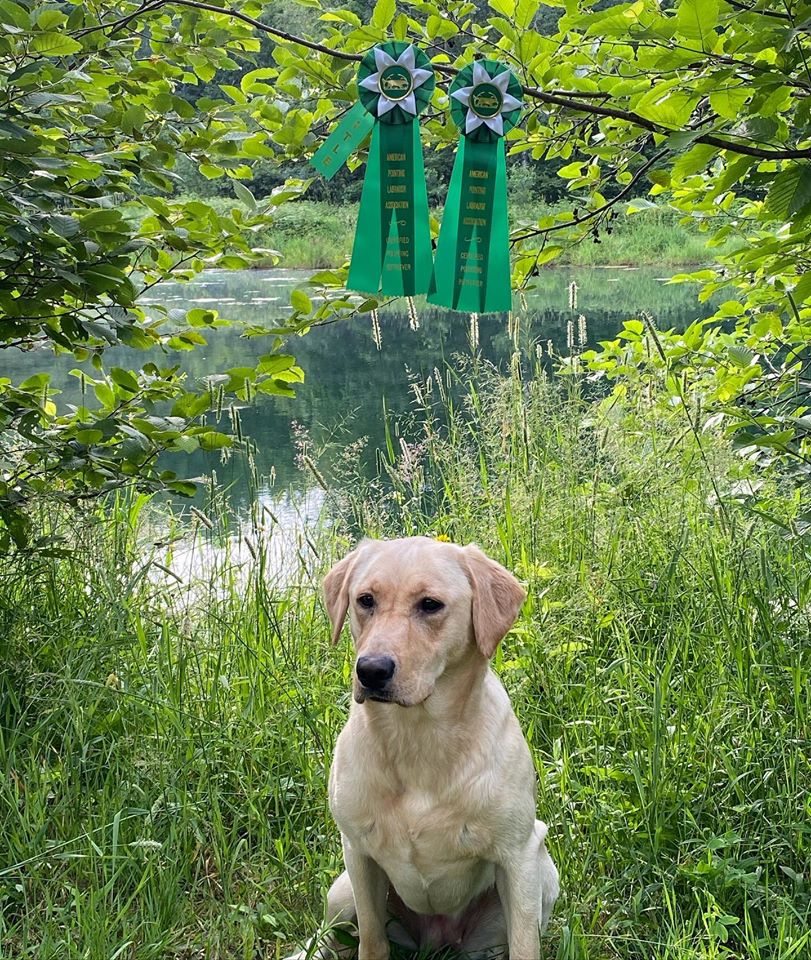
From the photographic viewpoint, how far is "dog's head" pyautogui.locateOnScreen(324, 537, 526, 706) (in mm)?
2127

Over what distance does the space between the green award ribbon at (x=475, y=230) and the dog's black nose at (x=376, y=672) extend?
1119 millimetres

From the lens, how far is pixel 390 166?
2715 millimetres

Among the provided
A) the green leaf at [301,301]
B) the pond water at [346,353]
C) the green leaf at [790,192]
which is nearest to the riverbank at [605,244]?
the pond water at [346,353]

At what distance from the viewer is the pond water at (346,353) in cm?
894

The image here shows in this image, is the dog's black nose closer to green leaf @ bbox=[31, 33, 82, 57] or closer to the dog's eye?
the dog's eye

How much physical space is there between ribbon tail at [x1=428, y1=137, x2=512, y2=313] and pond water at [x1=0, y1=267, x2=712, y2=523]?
1328 mm

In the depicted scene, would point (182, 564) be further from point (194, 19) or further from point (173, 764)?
point (194, 19)

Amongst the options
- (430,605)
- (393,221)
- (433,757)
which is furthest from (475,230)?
(433,757)

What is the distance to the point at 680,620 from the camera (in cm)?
371

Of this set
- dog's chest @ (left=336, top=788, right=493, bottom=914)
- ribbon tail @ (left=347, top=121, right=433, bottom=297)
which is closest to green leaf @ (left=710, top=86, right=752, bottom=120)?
ribbon tail @ (left=347, top=121, right=433, bottom=297)

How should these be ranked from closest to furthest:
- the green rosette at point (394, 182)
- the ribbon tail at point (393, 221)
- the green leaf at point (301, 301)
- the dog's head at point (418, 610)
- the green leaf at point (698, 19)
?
the green leaf at point (698, 19), the dog's head at point (418, 610), the green rosette at point (394, 182), the ribbon tail at point (393, 221), the green leaf at point (301, 301)

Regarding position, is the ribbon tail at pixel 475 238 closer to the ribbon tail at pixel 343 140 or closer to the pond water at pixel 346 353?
the ribbon tail at pixel 343 140

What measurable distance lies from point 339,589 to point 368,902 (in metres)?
0.77

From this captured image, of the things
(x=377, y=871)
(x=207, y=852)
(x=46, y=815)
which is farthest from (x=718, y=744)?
(x=46, y=815)
